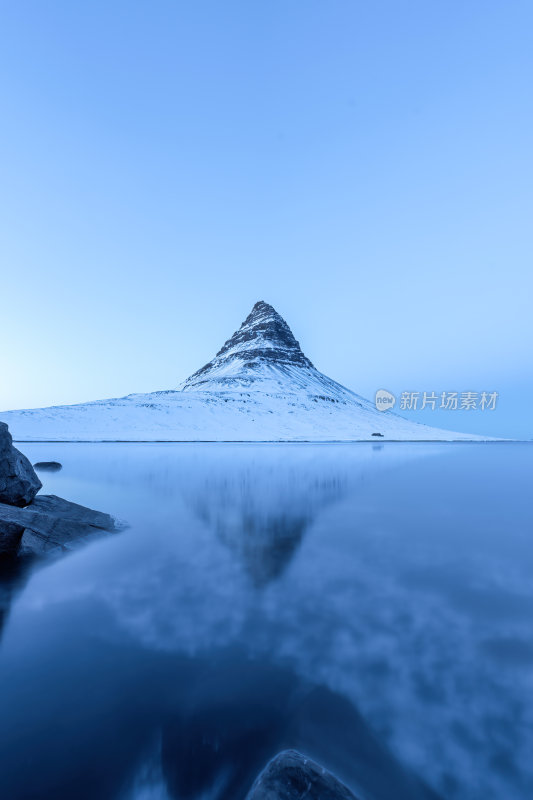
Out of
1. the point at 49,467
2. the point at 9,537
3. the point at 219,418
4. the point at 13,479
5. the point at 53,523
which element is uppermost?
the point at 13,479

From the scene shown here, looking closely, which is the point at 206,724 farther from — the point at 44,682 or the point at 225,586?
the point at 225,586

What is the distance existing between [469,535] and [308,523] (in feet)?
15.4

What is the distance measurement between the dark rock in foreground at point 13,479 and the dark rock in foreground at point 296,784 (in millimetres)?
10417

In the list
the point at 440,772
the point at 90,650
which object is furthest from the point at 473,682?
the point at 90,650

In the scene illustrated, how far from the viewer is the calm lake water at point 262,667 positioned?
3070 mm

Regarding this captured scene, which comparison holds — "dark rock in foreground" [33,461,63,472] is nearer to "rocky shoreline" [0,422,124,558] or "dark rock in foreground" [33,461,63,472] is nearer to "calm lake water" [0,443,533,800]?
"rocky shoreline" [0,422,124,558]

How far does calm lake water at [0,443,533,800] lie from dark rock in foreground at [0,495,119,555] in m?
0.63

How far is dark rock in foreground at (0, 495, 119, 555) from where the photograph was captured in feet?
26.8

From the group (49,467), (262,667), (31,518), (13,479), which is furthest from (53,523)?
(49,467)

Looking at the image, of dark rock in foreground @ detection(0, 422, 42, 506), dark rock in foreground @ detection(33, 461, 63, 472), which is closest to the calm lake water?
dark rock in foreground @ detection(0, 422, 42, 506)

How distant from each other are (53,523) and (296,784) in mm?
8578

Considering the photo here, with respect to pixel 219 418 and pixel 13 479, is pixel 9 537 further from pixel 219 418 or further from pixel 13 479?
pixel 219 418

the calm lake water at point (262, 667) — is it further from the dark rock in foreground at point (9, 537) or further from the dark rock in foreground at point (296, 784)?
the dark rock in foreground at point (9, 537)

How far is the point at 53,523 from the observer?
9.14 m
